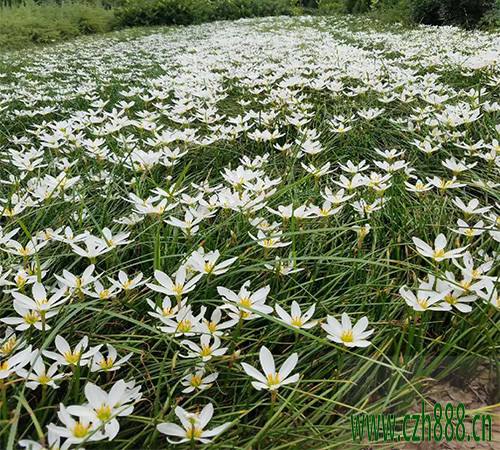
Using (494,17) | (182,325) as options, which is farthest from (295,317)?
(494,17)

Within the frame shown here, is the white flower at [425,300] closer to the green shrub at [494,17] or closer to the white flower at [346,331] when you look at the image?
the white flower at [346,331]

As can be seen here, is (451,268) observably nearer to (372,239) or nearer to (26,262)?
(372,239)

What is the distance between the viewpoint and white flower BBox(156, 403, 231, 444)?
2.22 ft

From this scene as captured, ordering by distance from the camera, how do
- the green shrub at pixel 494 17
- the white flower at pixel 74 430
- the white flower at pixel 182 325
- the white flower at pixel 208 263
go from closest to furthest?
the white flower at pixel 74 430 → the white flower at pixel 182 325 → the white flower at pixel 208 263 → the green shrub at pixel 494 17

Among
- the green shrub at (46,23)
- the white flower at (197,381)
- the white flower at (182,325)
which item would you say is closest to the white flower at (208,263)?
the white flower at (182,325)

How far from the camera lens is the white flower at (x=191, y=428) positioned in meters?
0.68

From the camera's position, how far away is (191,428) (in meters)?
0.70

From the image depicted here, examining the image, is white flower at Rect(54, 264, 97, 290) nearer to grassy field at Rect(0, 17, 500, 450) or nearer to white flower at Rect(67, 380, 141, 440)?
grassy field at Rect(0, 17, 500, 450)

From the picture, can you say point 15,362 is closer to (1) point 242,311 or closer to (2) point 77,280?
(2) point 77,280

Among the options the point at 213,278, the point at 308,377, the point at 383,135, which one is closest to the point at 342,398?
the point at 308,377

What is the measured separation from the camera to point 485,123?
7.11 feet

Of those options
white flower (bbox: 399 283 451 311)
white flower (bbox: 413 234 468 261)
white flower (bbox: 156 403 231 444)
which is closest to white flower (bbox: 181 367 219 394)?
white flower (bbox: 156 403 231 444)

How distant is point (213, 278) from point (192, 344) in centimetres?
35

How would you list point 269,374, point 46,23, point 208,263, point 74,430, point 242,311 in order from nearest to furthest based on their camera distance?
1. point 74,430
2. point 269,374
3. point 242,311
4. point 208,263
5. point 46,23
